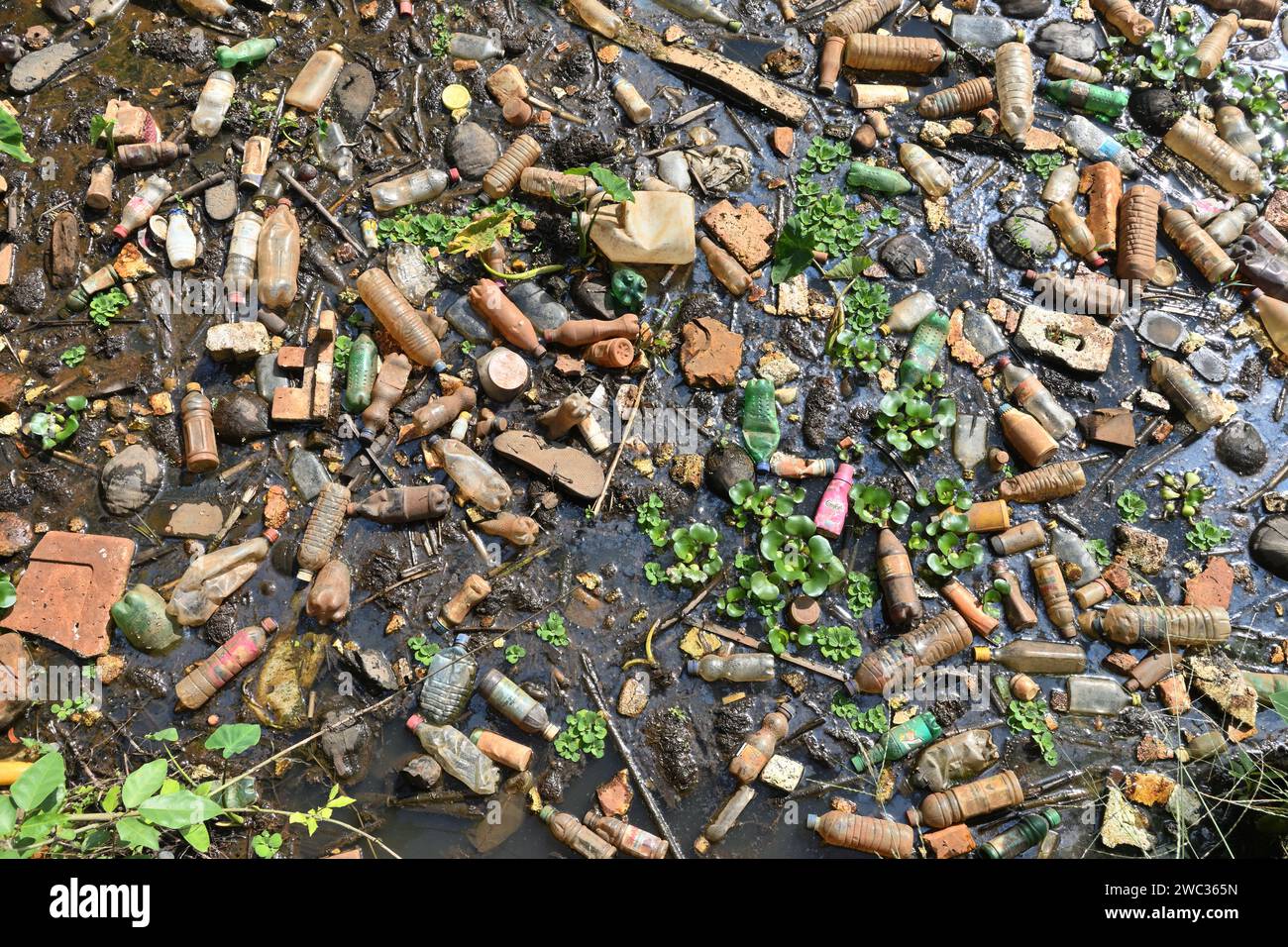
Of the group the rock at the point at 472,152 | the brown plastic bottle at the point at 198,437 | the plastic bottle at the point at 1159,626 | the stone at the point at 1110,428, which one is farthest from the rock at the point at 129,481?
the stone at the point at 1110,428

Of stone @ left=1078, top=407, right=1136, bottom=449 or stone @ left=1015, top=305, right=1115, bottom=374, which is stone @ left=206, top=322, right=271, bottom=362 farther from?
stone @ left=1078, top=407, right=1136, bottom=449

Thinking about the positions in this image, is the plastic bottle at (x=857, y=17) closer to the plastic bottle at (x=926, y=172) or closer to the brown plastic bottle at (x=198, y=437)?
the plastic bottle at (x=926, y=172)

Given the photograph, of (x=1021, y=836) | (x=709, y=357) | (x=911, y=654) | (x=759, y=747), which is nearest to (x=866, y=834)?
(x=759, y=747)

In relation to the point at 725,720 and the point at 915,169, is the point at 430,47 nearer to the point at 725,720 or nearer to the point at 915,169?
the point at 915,169

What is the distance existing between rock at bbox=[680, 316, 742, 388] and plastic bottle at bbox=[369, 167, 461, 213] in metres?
1.68

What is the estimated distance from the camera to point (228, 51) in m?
5.45

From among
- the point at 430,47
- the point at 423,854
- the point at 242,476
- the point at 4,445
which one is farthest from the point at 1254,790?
the point at 4,445

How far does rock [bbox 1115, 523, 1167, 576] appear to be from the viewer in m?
4.96

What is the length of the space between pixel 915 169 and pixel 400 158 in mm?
3110

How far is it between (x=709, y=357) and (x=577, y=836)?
2.55 meters

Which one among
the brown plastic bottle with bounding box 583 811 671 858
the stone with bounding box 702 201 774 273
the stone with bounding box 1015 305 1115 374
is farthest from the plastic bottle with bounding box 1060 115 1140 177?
the brown plastic bottle with bounding box 583 811 671 858

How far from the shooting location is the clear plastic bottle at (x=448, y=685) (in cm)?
442

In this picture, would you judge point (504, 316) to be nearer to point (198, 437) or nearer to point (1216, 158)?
point (198, 437)

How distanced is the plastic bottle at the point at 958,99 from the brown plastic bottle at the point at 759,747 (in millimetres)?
3822
